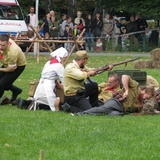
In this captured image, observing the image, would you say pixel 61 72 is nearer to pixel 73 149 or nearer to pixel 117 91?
pixel 117 91

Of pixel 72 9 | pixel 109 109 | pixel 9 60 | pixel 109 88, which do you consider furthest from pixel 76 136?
pixel 72 9

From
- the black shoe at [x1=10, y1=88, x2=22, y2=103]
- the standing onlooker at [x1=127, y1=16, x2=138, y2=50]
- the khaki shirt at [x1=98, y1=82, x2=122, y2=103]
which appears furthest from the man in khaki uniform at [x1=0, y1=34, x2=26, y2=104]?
the standing onlooker at [x1=127, y1=16, x2=138, y2=50]

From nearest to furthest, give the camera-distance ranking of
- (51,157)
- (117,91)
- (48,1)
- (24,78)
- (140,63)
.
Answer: (51,157), (117,91), (24,78), (140,63), (48,1)

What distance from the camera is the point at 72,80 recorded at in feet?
49.8

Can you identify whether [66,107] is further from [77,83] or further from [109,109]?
[109,109]

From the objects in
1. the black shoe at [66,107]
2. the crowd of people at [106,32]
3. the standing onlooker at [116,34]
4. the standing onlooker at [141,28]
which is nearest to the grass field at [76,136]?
the black shoe at [66,107]

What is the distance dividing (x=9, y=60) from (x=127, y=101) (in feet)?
8.45

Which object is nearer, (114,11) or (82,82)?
(82,82)

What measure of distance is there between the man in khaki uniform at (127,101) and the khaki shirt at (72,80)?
75 cm

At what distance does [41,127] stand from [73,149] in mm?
2030

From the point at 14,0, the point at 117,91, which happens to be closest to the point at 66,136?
the point at 117,91

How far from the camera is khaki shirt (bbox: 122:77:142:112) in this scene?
49.0 feet

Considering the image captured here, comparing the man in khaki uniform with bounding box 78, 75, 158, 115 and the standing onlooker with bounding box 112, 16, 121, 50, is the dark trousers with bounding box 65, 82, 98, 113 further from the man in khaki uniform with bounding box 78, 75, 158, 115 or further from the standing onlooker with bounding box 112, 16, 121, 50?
the standing onlooker with bounding box 112, 16, 121, 50

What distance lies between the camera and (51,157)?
10.1m
